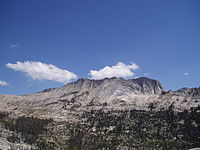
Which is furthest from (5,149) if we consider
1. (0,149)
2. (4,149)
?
(0,149)

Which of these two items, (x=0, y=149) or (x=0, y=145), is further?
(x=0, y=145)

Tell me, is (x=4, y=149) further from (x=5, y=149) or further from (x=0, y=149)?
(x=0, y=149)

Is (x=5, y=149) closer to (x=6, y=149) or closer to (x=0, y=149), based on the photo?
(x=6, y=149)

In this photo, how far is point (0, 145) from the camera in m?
199

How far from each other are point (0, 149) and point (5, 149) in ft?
51.4

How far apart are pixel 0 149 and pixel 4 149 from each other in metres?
14.1

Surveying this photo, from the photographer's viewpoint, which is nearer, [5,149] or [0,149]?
[0,149]

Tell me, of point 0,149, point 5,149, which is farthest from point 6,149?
point 0,149

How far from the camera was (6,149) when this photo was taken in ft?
652

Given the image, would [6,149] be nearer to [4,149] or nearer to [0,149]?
[4,149]

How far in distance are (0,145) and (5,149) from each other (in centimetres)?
659

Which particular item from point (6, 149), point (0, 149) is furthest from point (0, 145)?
point (0, 149)

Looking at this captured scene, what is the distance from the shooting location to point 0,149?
182 m
